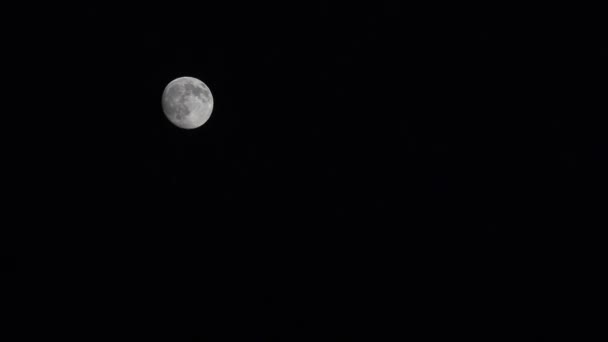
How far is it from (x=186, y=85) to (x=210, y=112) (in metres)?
0.54

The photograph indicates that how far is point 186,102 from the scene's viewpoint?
5473mm

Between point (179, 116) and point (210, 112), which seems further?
point (210, 112)

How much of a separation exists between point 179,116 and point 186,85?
49 centimetres

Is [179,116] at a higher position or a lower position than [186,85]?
lower

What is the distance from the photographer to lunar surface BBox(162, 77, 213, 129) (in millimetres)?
5473

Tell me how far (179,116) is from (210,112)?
587 millimetres

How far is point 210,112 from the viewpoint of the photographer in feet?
19.5

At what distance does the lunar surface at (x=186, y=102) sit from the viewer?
5.47 metres

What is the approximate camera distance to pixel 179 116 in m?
5.47

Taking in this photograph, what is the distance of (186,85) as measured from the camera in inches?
221
